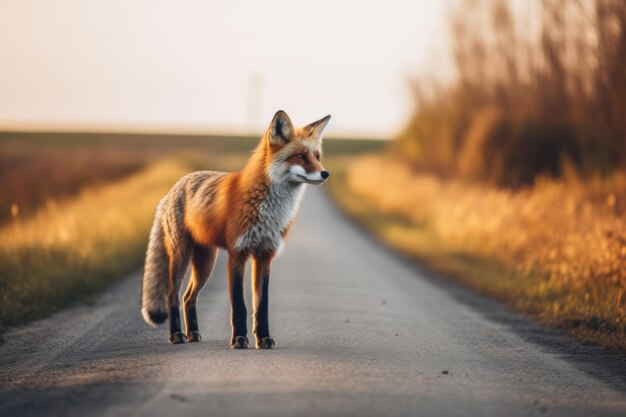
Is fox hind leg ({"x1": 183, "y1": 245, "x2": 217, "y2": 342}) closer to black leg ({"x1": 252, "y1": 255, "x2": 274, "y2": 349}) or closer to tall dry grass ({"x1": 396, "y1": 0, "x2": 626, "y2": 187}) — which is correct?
black leg ({"x1": 252, "y1": 255, "x2": 274, "y2": 349})

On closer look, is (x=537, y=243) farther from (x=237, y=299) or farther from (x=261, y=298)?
(x=237, y=299)

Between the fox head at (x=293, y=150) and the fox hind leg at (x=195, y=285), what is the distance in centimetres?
130

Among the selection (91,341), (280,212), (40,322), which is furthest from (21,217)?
(280,212)

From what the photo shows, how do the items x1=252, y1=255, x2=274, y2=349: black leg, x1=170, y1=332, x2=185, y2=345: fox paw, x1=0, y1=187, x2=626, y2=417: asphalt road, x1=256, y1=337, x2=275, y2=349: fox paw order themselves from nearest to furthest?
x1=0, y1=187, x2=626, y2=417: asphalt road < x1=252, y1=255, x2=274, y2=349: black leg < x1=256, y1=337, x2=275, y2=349: fox paw < x1=170, y1=332, x2=185, y2=345: fox paw

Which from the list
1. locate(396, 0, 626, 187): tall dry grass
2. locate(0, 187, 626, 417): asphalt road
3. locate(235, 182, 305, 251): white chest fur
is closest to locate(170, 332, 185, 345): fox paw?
locate(0, 187, 626, 417): asphalt road

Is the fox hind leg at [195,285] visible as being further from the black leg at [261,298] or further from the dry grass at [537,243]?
the dry grass at [537,243]

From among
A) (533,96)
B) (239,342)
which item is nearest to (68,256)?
(239,342)

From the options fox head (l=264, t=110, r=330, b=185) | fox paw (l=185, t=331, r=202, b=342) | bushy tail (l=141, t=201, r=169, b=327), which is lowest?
fox paw (l=185, t=331, r=202, b=342)

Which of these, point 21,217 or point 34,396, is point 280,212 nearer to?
point 34,396

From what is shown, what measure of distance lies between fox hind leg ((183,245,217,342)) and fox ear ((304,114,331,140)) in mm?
1666

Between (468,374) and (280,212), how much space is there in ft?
6.51

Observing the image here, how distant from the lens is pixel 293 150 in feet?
22.2

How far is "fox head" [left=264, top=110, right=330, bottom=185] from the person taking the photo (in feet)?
22.0

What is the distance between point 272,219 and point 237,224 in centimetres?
29
